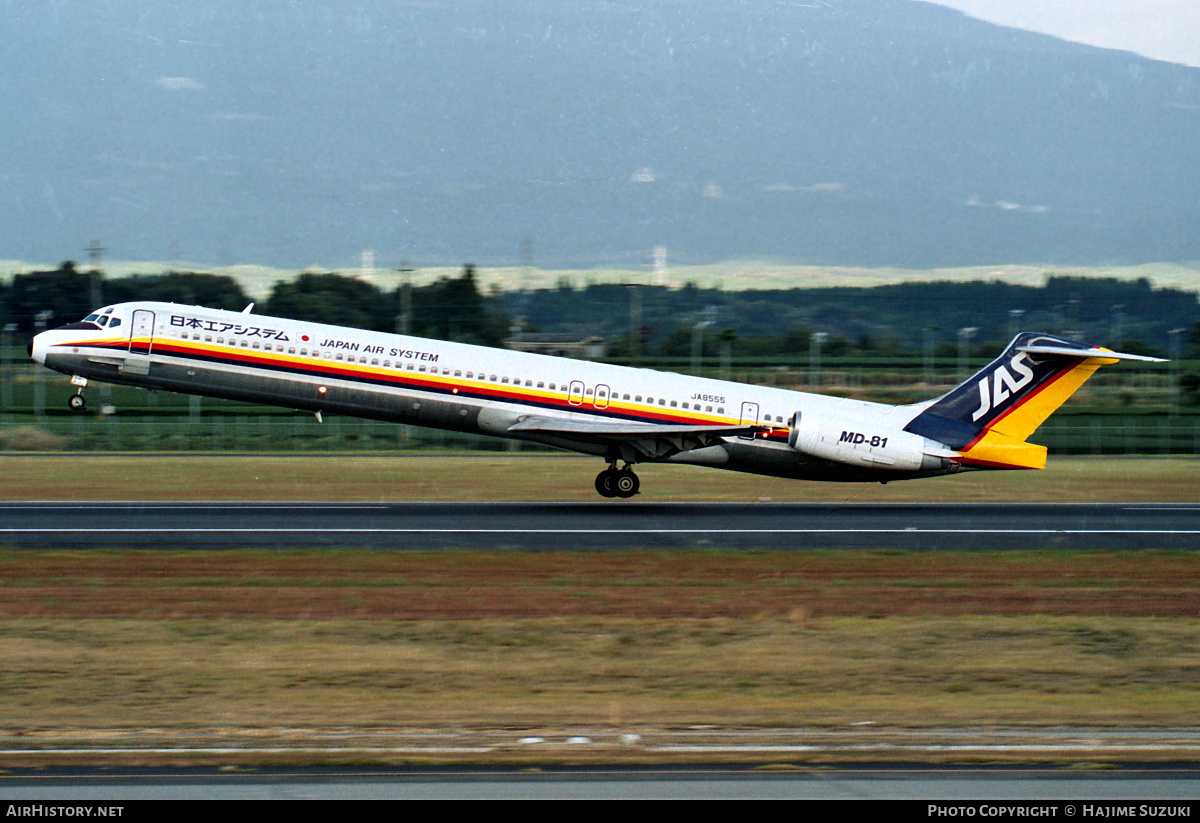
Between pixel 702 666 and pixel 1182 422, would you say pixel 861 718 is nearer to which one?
pixel 702 666

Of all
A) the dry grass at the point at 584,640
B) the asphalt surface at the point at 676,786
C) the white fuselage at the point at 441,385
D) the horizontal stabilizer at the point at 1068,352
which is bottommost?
the dry grass at the point at 584,640

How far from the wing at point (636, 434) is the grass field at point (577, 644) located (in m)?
7.33

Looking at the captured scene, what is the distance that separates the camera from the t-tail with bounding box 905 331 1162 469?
97.0 ft

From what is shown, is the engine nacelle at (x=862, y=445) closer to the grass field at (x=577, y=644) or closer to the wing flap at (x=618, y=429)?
the wing flap at (x=618, y=429)

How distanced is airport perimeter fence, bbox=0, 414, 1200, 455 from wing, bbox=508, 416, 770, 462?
20.2 metres

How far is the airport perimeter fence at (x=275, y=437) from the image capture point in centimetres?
4900

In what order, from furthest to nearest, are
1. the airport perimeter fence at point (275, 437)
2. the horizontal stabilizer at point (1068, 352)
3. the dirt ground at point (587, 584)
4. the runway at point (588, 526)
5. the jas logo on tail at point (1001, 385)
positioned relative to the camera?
the airport perimeter fence at point (275, 437) → the jas logo on tail at point (1001, 385) → the horizontal stabilizer at point (1068, 352) → the runway at point (588, 526) → the dirt ground at point (587, 584)

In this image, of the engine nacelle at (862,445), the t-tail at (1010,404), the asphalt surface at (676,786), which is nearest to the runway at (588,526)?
the engine nacelle at (862,445)

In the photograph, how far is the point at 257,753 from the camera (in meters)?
9.52

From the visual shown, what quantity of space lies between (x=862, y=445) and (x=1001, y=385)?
13.9ft

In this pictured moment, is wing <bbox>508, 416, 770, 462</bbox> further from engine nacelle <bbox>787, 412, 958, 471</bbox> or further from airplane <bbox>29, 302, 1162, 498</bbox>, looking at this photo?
engine nacelle <bbox>787, 412, 958, 471</bbox>

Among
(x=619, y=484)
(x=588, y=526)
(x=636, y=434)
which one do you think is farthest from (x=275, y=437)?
(x=588, y=526)

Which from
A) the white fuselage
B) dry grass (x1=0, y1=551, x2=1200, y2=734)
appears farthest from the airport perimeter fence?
dry grass (x1=0, y1=551, x2=1200, y2=734)

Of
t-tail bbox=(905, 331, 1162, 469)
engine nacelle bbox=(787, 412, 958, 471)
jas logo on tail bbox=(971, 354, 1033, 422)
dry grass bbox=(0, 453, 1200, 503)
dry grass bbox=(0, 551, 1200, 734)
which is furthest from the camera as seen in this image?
dry grass bbox=(0, 453, 1200, 503)
